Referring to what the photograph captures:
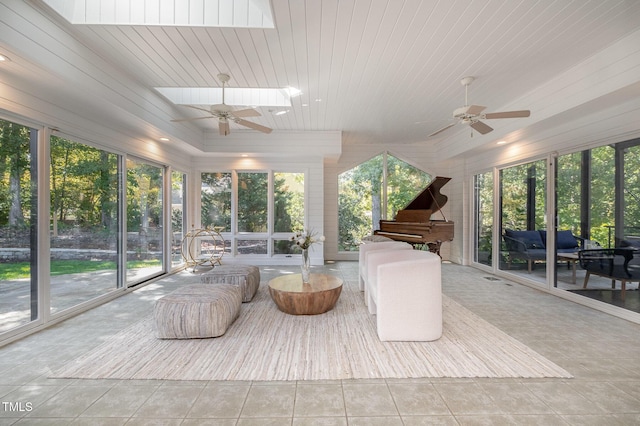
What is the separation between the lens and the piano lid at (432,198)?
17.8 feet

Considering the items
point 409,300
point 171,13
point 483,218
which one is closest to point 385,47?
point 171,13

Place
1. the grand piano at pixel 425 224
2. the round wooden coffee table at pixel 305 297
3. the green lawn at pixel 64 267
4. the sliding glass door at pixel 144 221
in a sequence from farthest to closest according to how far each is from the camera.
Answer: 1. the grand piano at pixel 425 224
2. the sliding glass door at pixel 144 221
3. the round wooden coffee table at pixel 305 297
4. the green lawn at pixel 64 267

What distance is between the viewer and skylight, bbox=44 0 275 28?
275 centimetres

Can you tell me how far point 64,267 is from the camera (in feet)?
11.6

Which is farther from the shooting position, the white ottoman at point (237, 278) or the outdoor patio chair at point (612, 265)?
the white ottoman at point (237, 278)

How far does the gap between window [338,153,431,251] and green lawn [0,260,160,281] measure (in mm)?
4706

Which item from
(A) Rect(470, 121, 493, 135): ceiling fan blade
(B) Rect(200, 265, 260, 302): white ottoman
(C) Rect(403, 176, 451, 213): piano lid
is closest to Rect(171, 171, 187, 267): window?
(B) Rect(200, 265, 260, 302): white ottoman

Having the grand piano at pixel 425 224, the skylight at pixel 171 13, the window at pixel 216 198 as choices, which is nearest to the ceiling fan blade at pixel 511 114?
the grand piano at pixel 425 224

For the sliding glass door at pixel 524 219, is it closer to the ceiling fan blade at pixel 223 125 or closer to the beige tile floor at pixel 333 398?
the beige tile floor at pixel 333 398

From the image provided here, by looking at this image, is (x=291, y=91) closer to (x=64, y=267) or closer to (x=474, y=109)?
(x=474, y=109)

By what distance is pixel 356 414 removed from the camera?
181 cm

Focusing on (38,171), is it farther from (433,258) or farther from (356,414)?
(433,258)

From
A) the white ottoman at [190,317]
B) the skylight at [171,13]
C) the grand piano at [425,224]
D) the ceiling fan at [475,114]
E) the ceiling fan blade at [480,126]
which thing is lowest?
the white ottoman at [190,317]

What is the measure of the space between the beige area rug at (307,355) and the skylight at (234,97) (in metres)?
3.56
